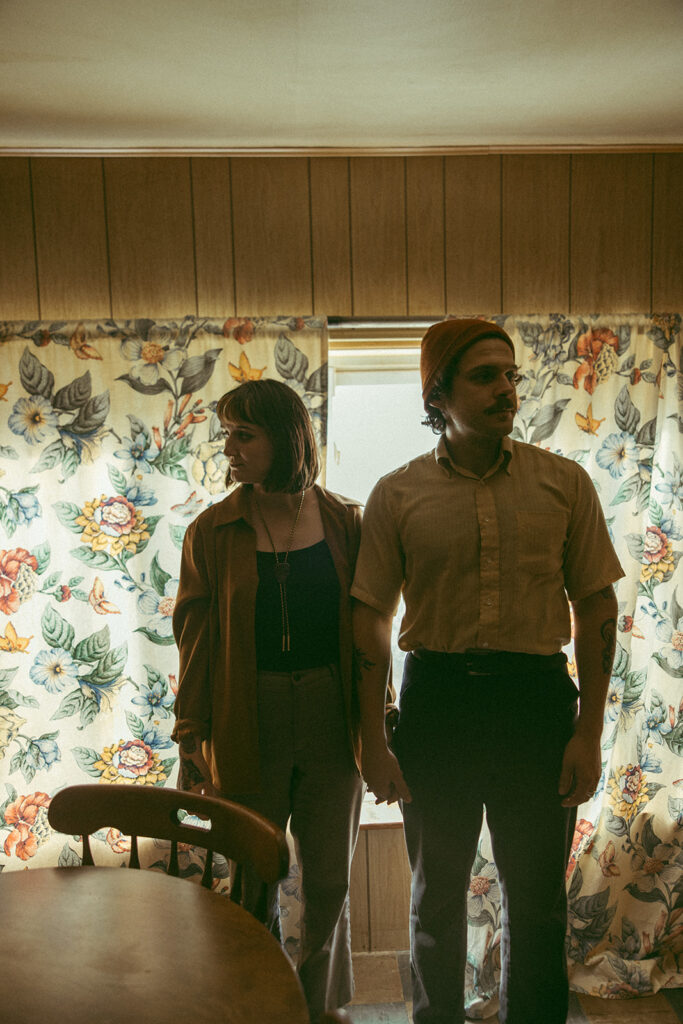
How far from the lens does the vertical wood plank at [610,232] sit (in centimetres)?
200

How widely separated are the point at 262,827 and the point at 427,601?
550 millimetres

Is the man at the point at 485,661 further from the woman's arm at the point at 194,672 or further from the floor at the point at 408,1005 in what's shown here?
the floor at the point at 408,1005

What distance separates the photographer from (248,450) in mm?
1490

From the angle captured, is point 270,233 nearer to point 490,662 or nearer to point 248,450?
point 248,450

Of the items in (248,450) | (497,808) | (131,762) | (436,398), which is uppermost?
(436,398)

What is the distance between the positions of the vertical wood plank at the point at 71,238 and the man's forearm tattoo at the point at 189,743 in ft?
3.96

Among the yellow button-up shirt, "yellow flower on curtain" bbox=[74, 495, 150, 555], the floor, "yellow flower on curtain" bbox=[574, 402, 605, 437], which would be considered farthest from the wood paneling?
the floor

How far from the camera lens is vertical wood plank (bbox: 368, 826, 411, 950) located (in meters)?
2.06

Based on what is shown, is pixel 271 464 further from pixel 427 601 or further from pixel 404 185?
pixel 404 185

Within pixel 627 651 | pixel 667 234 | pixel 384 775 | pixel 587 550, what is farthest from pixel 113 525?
pixel 667 234

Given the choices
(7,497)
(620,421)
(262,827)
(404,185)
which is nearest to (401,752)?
(262,827)

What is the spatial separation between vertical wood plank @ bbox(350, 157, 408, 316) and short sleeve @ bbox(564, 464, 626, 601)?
864mm

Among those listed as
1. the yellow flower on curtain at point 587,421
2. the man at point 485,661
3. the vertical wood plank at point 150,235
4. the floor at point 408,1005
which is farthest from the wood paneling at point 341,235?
the floor at point 408,1005

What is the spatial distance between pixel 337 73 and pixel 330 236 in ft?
1.51
